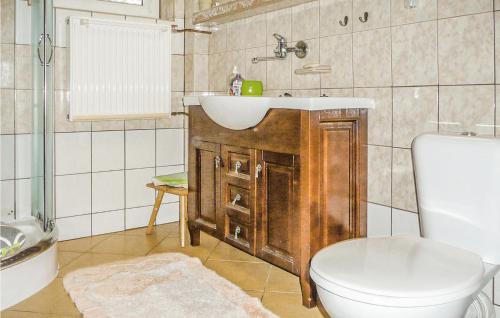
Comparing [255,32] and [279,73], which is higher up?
[255,32]

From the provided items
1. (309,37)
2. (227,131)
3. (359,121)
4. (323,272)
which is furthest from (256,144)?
(323,272)

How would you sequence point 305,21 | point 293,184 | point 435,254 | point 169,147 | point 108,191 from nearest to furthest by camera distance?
point 435,254
point 293,184
point 305,21
point 108,191
point 169,147

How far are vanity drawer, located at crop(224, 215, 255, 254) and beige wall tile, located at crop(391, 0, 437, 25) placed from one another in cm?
106

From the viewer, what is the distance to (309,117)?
165cm

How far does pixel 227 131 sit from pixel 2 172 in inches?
41.6

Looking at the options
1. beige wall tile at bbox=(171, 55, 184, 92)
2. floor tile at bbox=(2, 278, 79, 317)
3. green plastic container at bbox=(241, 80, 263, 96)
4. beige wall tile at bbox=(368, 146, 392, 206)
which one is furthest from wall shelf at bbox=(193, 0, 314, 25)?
floor tile at bbox=(2, 278, 79, 317)

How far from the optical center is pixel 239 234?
6.79 ft

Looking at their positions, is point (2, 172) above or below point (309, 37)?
below

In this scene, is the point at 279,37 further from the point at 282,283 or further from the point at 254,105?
the point at 282,283

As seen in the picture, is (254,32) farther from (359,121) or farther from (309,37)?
(359,121)

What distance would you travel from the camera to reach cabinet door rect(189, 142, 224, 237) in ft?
7.22

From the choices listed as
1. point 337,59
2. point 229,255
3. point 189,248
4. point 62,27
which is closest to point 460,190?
point 337,59

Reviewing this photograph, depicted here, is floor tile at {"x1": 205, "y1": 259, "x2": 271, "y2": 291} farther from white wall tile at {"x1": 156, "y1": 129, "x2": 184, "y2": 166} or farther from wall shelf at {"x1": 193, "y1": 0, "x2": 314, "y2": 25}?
wall shelf at {"x1": 193, "y1": 0, "x2": 314, "y2": 25}

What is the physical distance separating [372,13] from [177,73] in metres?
1.47
